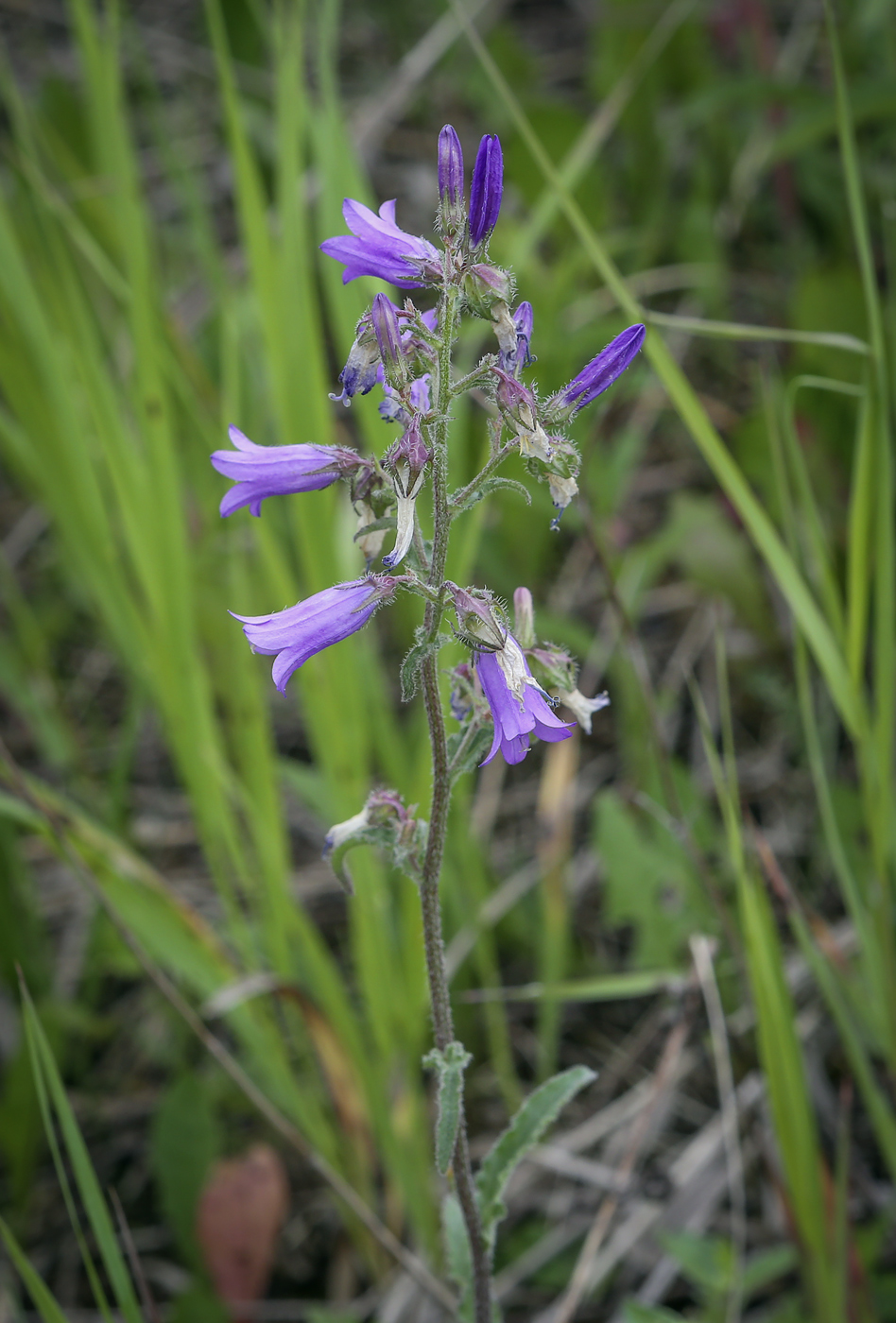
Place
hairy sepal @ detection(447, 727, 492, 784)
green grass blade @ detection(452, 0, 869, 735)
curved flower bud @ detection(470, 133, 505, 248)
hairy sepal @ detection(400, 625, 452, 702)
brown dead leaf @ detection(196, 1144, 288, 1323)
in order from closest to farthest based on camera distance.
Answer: curved flower bud @ detection(470, 133, 505, 248) < hairy sepal @ detection(400, 625, 452, 702) < hairy sepal @ detection(447, 727, 492, 784) < green grass blade @ detection(452, 0, 869, 735) < brown dead leaf @ detection(196, 1144, 288, 1323)

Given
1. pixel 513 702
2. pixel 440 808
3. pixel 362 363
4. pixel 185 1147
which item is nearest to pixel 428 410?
pixel 362 363

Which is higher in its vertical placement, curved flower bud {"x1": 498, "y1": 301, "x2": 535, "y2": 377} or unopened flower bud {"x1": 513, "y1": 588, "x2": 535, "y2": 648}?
curved flower bud {"x1": 498, "y1": 301, "x2": 535, "y2": 377}

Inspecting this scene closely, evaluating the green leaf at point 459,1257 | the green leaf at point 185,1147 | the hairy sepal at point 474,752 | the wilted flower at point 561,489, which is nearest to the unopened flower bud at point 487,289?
the wilted flower at point 561,489

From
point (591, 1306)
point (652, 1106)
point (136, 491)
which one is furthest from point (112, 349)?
point (591, 1306)

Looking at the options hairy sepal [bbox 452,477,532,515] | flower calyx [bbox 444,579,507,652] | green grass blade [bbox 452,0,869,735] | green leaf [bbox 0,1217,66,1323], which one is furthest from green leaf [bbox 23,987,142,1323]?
green grass blade [bbox 452,0,869,735]

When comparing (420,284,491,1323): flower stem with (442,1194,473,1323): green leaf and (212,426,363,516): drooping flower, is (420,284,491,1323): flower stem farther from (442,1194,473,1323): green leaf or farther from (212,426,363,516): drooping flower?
(212,426,363,516): drooping flower

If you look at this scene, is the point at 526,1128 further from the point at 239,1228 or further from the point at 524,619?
the point at 239,1228

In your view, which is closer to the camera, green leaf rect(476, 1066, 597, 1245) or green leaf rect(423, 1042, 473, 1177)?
green leaf rect(423, 1042, 473, 1177)

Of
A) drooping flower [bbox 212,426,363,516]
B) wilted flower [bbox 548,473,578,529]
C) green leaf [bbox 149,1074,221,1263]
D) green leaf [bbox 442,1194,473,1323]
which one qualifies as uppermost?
drooping flower [bbox 212,426,363,516]
